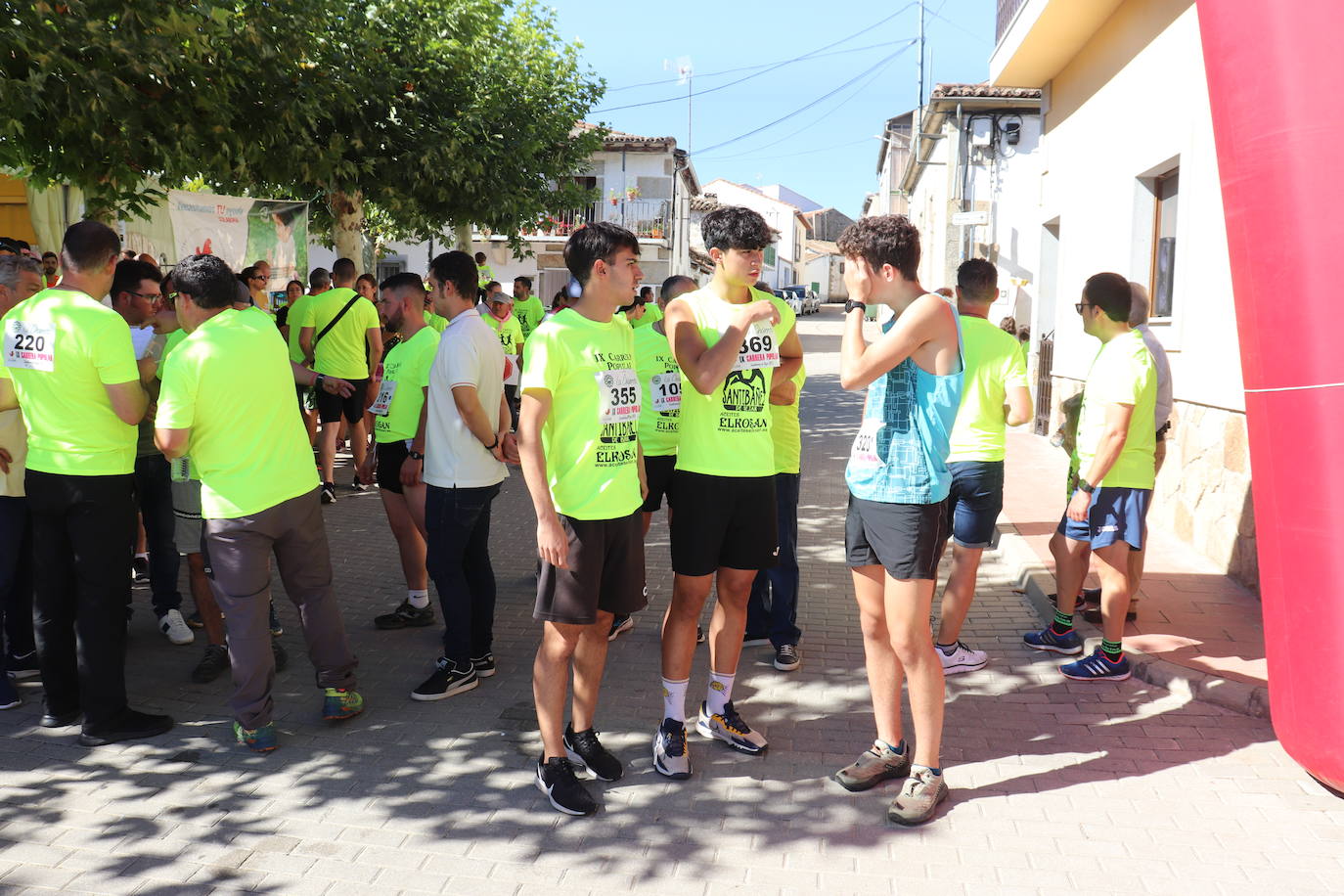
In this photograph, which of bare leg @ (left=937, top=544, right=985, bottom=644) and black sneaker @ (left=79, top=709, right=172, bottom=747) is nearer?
black sneaker @ (left=79, top=709, right=172, bottom=747)

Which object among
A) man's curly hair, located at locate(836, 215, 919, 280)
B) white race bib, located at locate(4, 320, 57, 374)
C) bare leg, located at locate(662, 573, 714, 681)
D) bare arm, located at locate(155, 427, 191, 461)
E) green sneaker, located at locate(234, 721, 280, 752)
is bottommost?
green sneaker, located at locate(234, 721, 280, 752)

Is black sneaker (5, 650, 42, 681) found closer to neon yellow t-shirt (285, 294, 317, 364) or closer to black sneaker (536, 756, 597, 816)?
black sneaker (536, 756, 597, 816)

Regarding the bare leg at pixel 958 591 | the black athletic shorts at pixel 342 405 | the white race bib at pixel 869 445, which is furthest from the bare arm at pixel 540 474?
the black athletic shorts at pixel 342 405

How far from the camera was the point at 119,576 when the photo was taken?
4.21 meters

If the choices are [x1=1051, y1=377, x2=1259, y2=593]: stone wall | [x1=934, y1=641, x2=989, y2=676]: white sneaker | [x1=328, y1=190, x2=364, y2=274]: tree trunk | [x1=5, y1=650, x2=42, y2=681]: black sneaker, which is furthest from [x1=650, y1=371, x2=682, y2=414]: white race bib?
[x1=328, y1=190, x2=364, y2=274]: tree trunk

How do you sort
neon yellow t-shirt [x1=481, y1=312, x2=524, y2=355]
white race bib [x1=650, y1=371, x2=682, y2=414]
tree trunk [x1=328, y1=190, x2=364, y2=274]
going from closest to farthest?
white race bib [x1=650, y1=371, x2=682, y2=414] < neon yellow t-shirt [x1=481, y1=312, x2=524, y2=355] < tree trunk [x1=328, y1=190, x2=364, y2=274]

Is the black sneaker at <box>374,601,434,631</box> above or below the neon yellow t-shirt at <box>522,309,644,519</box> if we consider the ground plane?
below

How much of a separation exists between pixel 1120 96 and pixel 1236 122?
6751mm

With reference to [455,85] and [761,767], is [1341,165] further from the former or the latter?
[455,85]

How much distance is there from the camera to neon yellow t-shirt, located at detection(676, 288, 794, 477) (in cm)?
369

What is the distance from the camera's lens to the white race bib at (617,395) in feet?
11.5

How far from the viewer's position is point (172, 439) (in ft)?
12.5

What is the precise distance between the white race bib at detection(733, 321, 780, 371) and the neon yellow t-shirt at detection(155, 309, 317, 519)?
180 centimetres

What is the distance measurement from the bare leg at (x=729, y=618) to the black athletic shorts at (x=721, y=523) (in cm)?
6
